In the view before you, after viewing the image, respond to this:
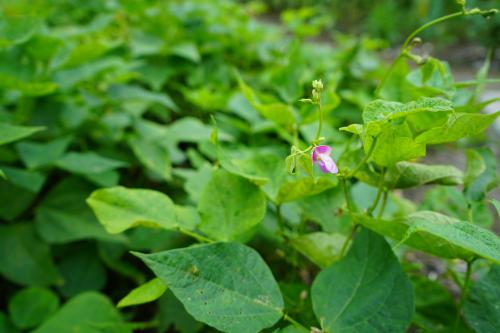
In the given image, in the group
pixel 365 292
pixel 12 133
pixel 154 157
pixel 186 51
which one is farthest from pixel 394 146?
pixel 186 51

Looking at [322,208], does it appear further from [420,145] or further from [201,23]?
[201,23]

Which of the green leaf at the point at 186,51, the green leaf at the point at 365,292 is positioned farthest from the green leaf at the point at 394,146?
the green leaf at the point at 186,51

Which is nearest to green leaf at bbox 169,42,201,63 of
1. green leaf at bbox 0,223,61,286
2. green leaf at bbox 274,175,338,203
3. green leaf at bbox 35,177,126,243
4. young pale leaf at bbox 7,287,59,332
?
green leaf at bbox 35,177,126,243

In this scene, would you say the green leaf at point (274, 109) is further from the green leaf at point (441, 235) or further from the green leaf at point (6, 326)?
the green leaf at point (6, 326)

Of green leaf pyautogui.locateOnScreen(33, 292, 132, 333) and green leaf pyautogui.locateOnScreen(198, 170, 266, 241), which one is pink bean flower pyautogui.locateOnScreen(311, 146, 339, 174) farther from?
green leaf pyautogui.locateOnScreen(33, 292, 132, 333)

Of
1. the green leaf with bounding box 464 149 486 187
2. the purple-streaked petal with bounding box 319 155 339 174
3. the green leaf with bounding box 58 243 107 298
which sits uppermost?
the purple-streaked petal with bounding box 319 155 339 174

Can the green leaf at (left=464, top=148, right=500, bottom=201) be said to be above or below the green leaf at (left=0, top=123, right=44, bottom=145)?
above

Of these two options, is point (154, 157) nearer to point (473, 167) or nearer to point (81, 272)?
point (81, 272)
